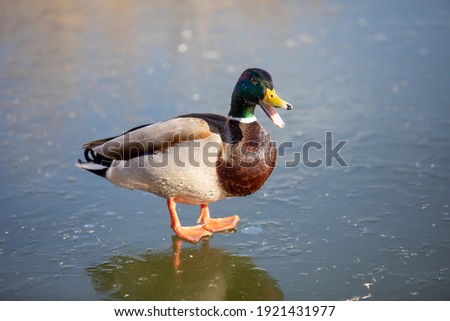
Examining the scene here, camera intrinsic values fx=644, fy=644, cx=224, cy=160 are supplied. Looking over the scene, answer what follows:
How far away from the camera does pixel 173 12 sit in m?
8.52

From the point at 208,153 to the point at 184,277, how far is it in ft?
2.33

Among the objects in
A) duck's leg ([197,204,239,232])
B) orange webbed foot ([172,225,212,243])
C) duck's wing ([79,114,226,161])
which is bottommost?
orange webbed foot ([172,225,212,243])

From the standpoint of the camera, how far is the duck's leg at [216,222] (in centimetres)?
398

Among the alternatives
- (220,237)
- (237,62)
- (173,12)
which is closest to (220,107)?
(237,62)

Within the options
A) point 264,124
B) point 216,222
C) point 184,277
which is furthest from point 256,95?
point 264,124

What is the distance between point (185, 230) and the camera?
12.9 ft

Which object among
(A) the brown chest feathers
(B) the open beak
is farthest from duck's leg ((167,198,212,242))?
(B) the open beak

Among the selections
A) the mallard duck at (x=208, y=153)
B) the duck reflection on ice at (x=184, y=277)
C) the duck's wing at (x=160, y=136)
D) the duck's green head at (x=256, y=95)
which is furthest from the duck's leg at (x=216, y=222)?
the duck's green head at (x=256, y=95)

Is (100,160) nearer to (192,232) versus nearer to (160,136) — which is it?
(160,136)

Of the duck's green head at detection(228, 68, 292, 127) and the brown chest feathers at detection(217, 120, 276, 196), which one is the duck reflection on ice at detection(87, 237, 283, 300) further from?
the duck's green head at detection(228, 68, 292, 127)

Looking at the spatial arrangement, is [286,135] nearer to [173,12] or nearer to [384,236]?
[384,236]

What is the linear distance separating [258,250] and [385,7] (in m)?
5.80

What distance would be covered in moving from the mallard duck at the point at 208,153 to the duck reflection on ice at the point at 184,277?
10.7 inches

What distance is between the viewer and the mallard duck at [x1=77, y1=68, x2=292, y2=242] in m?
3.67
